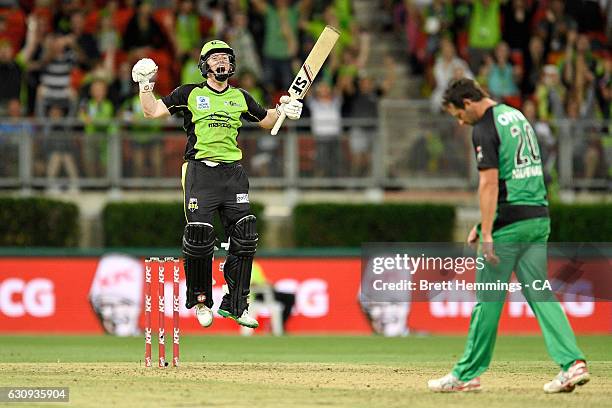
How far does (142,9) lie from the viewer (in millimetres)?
22625

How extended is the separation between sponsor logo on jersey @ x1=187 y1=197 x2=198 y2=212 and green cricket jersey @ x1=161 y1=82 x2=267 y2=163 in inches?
14.5

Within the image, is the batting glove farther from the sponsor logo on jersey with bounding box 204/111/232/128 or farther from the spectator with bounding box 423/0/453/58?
the spectator with bounding box 423/0/453/58

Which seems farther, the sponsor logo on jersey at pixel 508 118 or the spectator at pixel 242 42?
the spectator at pixel 242 42

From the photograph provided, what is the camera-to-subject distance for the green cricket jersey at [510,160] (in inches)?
420

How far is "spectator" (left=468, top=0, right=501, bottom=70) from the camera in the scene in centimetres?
2338

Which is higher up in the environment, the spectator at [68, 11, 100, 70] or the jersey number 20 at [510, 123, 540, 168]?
the spectator at [68, 11, 100, 70]

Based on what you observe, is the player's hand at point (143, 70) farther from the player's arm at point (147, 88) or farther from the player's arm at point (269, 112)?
the player's arm at point (269, 112)

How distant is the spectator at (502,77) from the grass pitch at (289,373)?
539cm

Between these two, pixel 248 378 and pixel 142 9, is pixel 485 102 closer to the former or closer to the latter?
pixel 248 378

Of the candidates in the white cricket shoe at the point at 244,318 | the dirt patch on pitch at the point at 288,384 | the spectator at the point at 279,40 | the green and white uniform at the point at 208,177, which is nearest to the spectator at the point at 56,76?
the spectator at the point at 279,40

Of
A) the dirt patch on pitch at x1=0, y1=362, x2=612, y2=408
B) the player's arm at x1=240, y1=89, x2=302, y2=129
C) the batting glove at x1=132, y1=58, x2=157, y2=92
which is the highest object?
the batting glove at x1=132, y1=58, x2=157, y2=92

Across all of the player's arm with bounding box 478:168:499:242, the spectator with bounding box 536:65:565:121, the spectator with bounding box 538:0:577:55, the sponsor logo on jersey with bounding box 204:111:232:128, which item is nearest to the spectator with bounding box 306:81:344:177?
the spectator with bounding box 536:65:565:121

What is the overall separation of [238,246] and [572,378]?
3516 millimetres

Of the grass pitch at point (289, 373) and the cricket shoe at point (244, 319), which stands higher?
the cricket shoe at point (244, 319)
